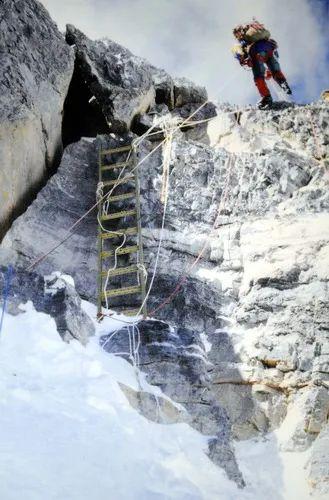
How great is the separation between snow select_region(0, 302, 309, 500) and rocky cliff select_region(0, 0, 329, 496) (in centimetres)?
25

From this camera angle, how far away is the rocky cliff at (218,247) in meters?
7.45

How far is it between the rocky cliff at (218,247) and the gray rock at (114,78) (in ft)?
0.10

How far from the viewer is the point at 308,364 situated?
25.3 ft

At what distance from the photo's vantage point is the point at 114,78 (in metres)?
11.5

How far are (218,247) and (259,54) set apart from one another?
4953 millimetres

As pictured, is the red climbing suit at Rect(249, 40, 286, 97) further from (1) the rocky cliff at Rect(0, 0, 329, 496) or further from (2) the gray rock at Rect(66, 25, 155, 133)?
(2) the gray rock at Rect(66, 25, 155, 133)

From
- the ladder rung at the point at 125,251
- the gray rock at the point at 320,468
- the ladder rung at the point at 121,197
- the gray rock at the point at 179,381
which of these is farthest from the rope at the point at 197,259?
the gray rock at the point at 320,468

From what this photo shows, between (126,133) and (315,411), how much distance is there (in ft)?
21.8

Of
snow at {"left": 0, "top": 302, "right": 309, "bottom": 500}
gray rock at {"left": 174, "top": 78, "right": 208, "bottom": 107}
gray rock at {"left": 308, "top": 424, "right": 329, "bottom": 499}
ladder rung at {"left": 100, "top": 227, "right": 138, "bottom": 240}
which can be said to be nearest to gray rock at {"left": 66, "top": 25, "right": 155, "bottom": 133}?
gray rock at {"left": 174, "top": 78, "right": 208, "bottom": 107}

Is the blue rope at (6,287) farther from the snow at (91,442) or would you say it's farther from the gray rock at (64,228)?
the gray rock at (64,228)

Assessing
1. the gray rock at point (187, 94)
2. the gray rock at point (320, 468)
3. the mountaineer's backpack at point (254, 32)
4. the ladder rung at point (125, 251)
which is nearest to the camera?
the gray rock at point (320, 468)

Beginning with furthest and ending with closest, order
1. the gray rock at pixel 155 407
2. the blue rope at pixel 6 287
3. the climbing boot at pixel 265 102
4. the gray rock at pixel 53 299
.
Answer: the climbing boot at pixel 265 102 → the gray rock at pixel 53 299 → the blue rope at pixel 6 287 → the gray rock at pixel 155 407

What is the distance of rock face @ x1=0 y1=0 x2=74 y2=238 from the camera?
28.8 feet

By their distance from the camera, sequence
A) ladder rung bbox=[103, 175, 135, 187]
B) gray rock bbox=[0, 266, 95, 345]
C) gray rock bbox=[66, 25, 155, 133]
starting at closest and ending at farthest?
gray rock bbox=[0, 266, 95, 345]
ladder rung bbox=[103, 175, 135, 187]
gray rock bbox=[66, 25, 155, 133]
